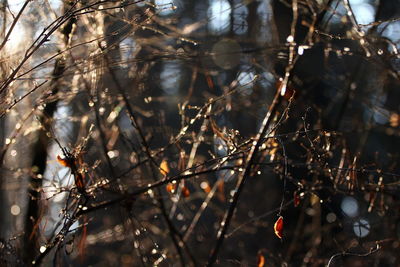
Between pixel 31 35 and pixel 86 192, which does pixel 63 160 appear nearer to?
pixel 86 192

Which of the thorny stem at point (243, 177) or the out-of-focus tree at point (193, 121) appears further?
the out-of-focus tree at point (193, 121)

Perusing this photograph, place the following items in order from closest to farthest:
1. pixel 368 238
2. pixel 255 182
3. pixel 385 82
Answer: pixel 385 82 < pixel 368 238 < pixel 255 182

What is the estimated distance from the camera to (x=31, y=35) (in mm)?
3361

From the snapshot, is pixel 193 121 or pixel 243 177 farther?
pixel 193 121

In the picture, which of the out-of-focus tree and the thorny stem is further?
the out-of-focus tree

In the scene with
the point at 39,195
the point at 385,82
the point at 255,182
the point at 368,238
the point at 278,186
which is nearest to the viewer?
the point at 39,195

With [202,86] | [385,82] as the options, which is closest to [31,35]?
[385,82]

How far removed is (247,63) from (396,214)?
145cm

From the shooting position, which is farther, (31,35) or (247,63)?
(247,63)

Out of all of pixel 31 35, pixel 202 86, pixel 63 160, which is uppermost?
pixel 31 35

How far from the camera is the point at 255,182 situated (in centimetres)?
754

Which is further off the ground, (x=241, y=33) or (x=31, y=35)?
(x=31, y=35)

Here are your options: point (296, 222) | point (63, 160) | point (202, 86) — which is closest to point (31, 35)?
point (63, 160)

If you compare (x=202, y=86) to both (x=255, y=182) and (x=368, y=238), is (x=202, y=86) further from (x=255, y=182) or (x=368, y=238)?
(x=368, y=238)
